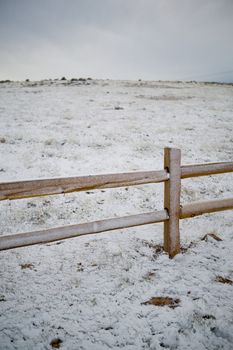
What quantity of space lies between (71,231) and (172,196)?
1.26m

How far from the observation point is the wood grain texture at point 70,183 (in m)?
2.47

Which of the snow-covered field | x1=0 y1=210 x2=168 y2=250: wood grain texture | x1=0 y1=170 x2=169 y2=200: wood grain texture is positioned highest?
x1=0 y1=170 x2=169 y2=200: wood grain texture

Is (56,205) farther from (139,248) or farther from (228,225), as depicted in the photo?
(228,225)

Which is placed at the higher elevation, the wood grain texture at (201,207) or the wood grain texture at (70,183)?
the wood grain texture at (70,183)

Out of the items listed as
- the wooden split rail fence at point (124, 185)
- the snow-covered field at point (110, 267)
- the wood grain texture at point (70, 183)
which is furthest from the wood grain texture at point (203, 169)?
the snow-covered field at point (110, 267)

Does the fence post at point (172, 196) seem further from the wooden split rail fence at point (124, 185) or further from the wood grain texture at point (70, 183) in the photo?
the wood grain texture at point (70, 183)

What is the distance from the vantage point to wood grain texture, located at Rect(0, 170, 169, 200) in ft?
8.11

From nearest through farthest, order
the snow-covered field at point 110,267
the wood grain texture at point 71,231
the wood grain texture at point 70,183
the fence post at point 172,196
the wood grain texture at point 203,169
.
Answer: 1. the snow-covered field at point 110,267
2. the wood grain texture at point 70,183
3. the wood grain texture at point 71,231
4. the fence post at point 172,196
5. the wood grain texture at point 203,169

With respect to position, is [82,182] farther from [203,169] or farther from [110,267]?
[203,169]

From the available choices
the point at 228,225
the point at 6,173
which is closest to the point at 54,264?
the point at 228,225

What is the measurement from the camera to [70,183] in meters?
2.68

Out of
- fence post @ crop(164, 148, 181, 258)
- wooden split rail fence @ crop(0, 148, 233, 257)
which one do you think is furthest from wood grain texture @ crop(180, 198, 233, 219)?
fence post @ crop(164, 148, 181, 258)

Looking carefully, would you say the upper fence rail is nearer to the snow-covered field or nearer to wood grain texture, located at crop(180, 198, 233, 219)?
wood grain texture, located at crop(180, 198, 233, 219)

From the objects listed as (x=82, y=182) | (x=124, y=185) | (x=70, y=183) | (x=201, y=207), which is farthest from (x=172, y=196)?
(x=70, y=183)
